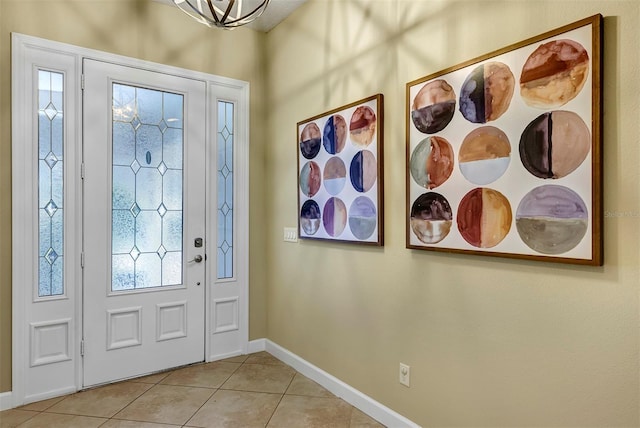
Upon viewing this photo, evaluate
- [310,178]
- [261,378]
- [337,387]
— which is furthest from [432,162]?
[261,378]

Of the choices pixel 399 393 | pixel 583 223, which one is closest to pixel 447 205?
pixel 583 223

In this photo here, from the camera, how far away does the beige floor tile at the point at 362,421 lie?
232 cm

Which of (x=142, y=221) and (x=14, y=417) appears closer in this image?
(x=14, y=417)

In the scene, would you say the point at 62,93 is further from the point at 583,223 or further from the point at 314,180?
the point at 583,223

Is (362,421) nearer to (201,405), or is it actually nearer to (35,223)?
(201,405)

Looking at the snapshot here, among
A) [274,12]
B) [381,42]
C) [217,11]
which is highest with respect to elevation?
[274,12]

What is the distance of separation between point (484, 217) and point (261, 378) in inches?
83.6

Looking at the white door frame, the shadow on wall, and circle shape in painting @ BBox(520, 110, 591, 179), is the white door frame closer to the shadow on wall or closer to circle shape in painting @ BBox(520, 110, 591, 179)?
the shadow on wall

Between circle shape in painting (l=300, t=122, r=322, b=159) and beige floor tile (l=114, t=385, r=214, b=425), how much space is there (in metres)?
1.89

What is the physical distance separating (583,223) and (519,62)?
0.72 metres

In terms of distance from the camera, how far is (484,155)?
1.79 metres

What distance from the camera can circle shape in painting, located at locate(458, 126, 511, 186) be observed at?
1716 millimetres

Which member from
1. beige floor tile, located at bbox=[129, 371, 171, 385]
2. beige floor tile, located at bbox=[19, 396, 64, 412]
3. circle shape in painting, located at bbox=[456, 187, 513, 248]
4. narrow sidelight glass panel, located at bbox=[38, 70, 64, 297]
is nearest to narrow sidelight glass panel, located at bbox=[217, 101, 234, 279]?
beige floor tile, located at bbox=[129, 371, 171, 385]

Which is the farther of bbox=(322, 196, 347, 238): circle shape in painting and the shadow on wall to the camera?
bbox=(322, 196, 347, 238): circle shape in painting
